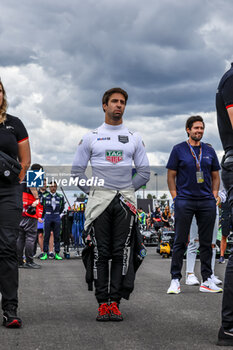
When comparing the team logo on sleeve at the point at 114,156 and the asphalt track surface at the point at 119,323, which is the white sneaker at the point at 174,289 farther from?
the team logo on sleeve at the point at 114,156

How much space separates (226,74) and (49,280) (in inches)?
206

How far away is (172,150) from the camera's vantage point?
22.7ft

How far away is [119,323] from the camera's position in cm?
448

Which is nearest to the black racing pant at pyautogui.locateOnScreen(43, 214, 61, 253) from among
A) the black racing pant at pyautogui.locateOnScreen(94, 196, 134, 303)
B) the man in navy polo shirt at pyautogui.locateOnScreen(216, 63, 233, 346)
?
the black racing pant at pyautogui.locateOnScreen(94, 196, 134, 303)

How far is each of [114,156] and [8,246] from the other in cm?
131

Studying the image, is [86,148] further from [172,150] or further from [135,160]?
[172,150]

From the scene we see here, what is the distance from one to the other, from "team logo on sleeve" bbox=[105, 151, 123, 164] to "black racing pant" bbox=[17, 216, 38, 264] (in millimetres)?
6085

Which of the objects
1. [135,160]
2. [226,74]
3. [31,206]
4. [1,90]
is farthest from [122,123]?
[31,206]

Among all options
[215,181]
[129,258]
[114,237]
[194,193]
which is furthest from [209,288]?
[114,237]

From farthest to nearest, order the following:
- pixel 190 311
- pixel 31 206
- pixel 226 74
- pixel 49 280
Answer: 1. pixel 31 206
2. pixel 49 280
3. pixel 190 311
4. pixel 226 74

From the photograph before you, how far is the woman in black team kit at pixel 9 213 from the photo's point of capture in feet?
14.4

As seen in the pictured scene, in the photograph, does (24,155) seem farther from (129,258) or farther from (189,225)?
(189,225)

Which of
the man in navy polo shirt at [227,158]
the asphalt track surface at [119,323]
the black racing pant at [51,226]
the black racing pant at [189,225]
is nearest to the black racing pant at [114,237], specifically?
the asphalt track surface at [119,323]

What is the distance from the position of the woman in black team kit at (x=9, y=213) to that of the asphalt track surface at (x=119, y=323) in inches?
11.2
